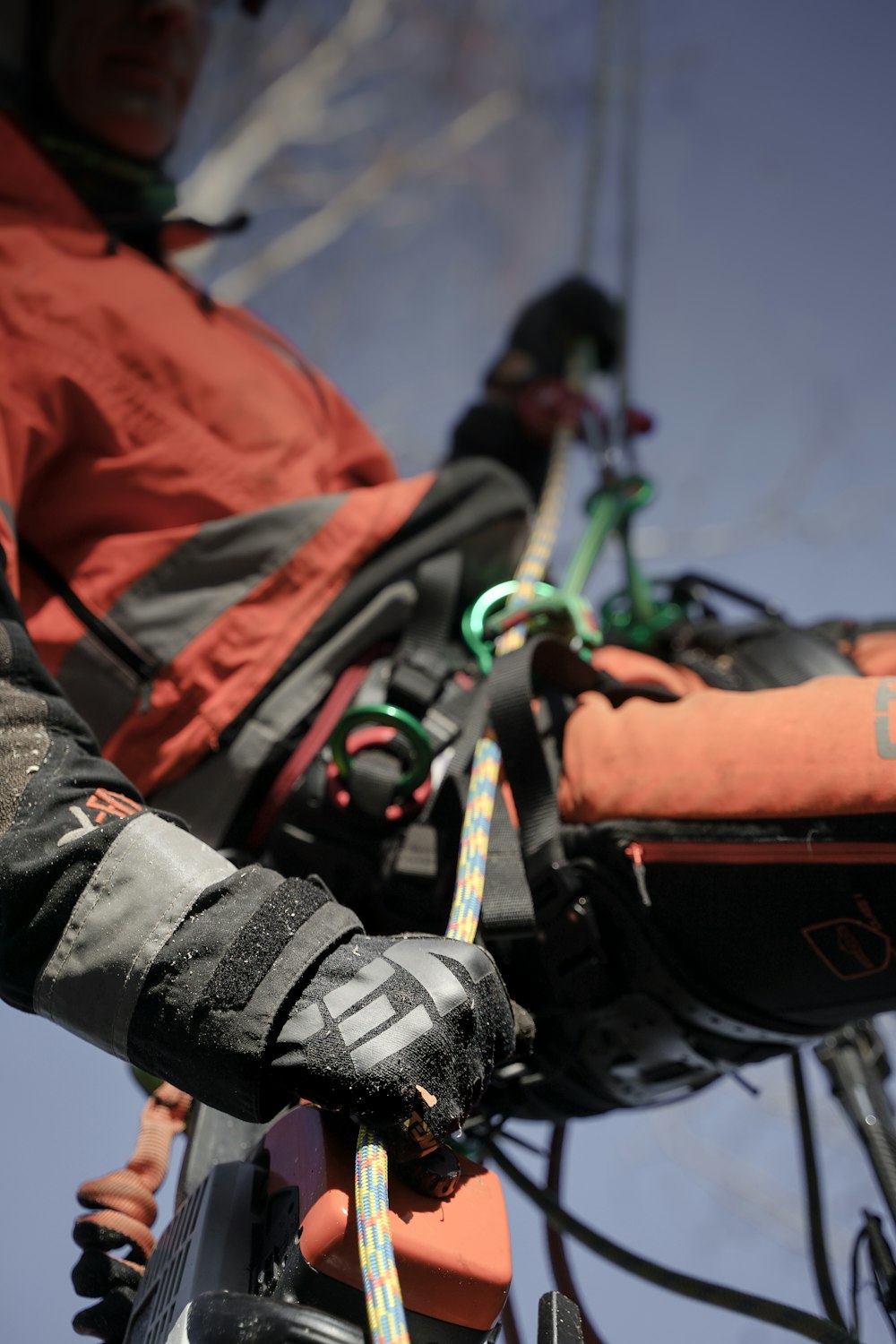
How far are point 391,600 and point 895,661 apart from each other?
66 cm

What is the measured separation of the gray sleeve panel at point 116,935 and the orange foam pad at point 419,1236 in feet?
0.53

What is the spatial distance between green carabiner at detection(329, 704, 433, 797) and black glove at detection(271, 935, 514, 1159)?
29cm

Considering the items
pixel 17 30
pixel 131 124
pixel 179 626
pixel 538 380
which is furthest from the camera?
pixel 538 380

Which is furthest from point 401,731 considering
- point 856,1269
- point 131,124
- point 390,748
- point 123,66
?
point 123,66

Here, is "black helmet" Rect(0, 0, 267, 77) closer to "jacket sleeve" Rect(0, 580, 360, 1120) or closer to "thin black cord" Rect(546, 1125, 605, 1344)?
"jacket sleeve" Rect(0, 580, 360, 1120)

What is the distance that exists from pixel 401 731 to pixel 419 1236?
46 centimetres

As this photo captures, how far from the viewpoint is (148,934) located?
72 centimetres

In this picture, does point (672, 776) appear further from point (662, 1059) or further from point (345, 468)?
point (345, 468)

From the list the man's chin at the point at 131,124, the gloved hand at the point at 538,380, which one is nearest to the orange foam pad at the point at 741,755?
the gloved hand at the point at 538,380

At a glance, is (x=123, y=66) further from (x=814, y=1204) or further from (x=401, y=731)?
(x=814, y=1204)

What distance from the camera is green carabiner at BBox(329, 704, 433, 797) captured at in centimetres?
102

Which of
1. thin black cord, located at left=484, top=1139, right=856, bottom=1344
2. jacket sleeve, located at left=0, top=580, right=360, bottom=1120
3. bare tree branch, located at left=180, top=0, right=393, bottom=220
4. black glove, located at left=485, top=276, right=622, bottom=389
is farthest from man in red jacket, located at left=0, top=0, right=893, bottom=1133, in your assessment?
bare tree branch, located at left=180, top=0, right=393, bottom=220

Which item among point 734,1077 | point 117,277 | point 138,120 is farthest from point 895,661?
point 138,120

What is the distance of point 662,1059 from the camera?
1.11m
